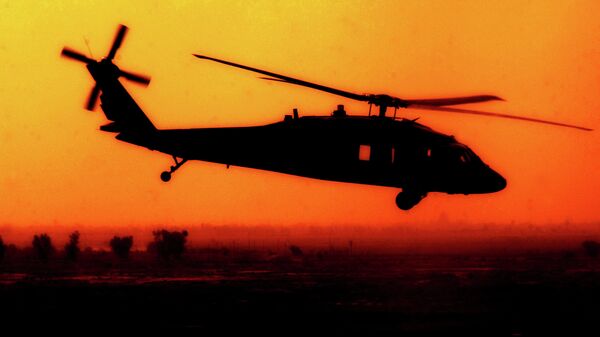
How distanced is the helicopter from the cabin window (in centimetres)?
4

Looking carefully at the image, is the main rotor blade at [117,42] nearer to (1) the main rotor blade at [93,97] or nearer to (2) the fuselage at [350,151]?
(1) the main rotor blade at [93,97]

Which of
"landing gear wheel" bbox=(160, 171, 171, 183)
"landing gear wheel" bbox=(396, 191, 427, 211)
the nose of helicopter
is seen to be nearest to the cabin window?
"landing gear wheel" bbox=(396, 191, 427, 211)

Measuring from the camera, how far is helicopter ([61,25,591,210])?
32.2 meters

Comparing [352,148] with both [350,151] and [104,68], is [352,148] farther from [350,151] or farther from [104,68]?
[104,68]

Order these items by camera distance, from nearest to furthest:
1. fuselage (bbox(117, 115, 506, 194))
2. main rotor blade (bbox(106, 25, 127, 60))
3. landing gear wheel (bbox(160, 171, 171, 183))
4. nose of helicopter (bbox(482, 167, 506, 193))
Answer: landing gear wheel (bbox(160, 171, 171, 183)) < fuselage (bbox(117, 115, 506, 194)) < nose of helicopter (bbox(482, 167, 506, 193)) < main rotor blade (bbox(106, 25, 127, 60))

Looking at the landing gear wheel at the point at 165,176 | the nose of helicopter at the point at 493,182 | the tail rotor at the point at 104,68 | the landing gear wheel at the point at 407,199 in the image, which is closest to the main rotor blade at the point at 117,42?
the tail rotor at the point at 104,68

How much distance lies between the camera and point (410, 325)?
162000mm

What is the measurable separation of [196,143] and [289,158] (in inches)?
171

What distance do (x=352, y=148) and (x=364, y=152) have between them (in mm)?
528

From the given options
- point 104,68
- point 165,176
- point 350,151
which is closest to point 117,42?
point 104,68

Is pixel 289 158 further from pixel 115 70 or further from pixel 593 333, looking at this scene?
pixel 593 333

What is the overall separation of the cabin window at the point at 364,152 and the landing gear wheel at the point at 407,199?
8.21 ft

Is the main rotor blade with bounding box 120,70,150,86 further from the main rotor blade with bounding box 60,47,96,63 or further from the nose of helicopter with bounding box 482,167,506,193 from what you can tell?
the nose of helicopter with bounding box 482,167,506,193

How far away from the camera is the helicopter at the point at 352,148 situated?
3222 cm
